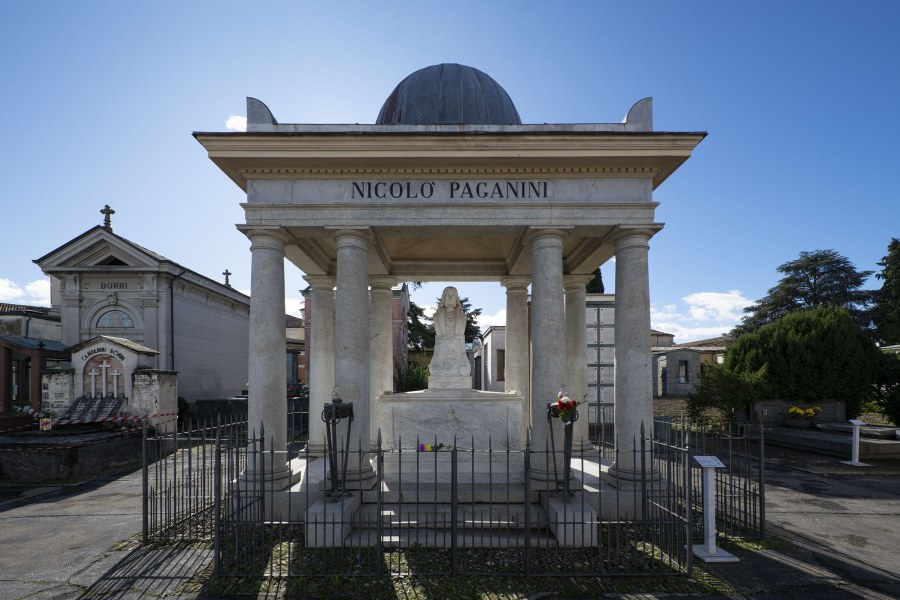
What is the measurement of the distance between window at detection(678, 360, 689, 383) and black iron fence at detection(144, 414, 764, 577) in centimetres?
1991

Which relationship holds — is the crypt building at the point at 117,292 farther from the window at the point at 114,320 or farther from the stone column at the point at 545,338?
the stone column at the point at 545,338

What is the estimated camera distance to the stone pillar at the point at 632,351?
27.1ft

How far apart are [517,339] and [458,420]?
365 centimetres

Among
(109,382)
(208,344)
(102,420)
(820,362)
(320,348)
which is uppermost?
(320,348)

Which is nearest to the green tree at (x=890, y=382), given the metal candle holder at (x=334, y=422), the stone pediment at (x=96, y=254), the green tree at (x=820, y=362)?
the green tree at (x=820, y=362)

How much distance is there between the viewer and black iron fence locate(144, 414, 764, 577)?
6.17m

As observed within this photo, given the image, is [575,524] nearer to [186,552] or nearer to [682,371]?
[186,552]

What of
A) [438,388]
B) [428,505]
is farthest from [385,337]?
[428,505]

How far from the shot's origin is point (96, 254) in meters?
20.0

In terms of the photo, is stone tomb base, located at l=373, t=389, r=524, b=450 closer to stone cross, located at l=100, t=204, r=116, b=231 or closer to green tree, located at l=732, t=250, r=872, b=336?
stone cross, located at l=100, t=204, r=116, b=231

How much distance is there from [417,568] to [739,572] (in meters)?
4.24

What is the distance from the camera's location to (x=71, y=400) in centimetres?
1641

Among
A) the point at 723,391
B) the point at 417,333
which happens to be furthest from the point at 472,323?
the point at 723,391

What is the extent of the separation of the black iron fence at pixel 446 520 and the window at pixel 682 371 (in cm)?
1991
